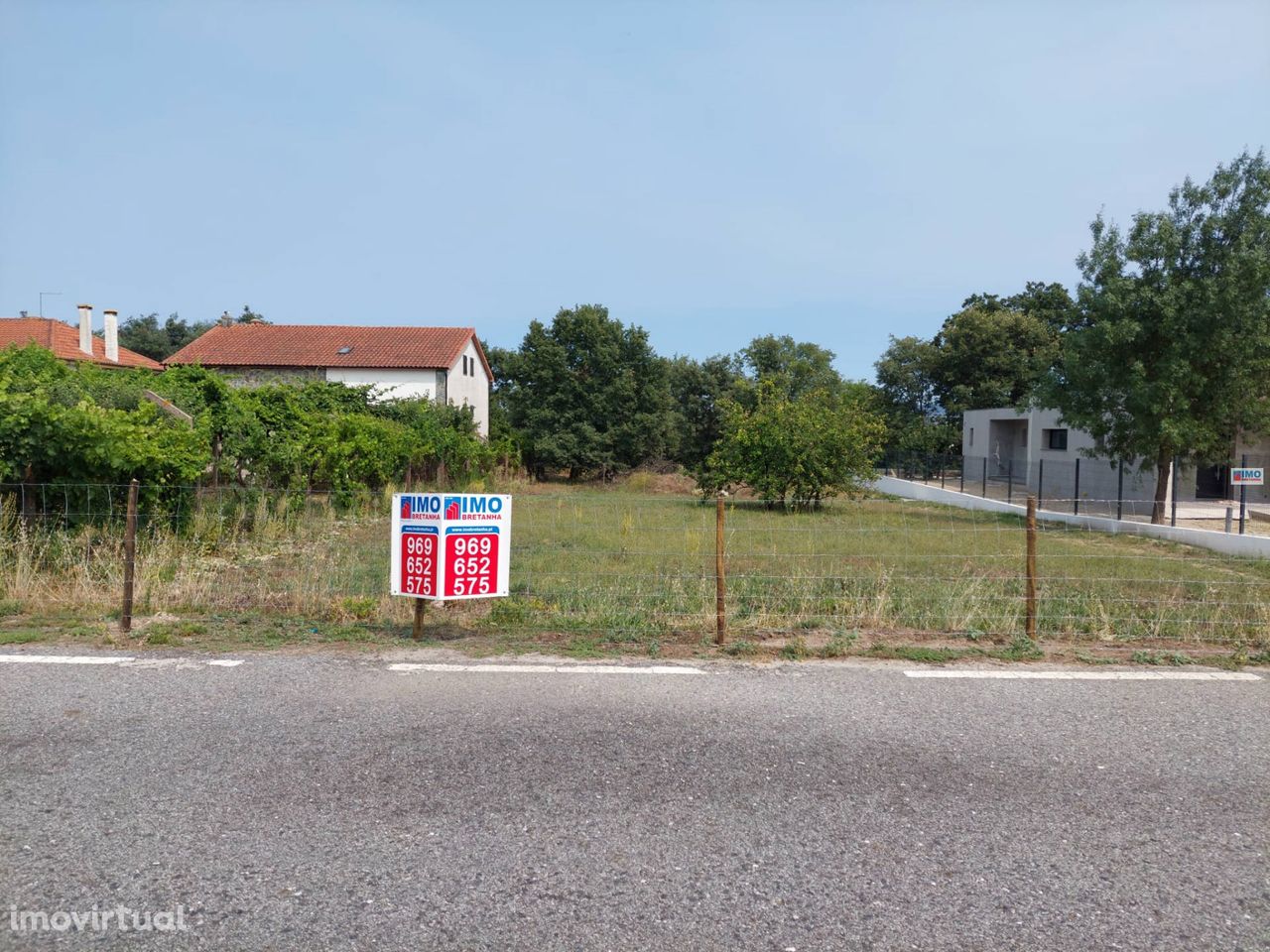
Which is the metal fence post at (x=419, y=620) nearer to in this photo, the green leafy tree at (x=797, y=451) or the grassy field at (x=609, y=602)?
the grassy field at (x=609, y=602)

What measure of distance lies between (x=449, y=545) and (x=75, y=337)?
42.7 metres

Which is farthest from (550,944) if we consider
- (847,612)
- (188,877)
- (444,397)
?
(444,397)

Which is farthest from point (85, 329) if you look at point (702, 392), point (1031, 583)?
point (1031, 583)

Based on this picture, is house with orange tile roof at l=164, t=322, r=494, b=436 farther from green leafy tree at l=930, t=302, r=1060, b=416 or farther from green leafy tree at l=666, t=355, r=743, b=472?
green leafy tree at l=930, t=302, r=1060, b=416

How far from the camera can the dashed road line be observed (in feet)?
21.9

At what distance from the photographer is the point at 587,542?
13914mm

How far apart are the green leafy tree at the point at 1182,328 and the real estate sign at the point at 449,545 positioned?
710 inches

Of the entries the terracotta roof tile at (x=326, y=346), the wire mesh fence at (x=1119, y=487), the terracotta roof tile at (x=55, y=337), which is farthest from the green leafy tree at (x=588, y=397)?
the terracotta roof tile at (x=55, y=337)

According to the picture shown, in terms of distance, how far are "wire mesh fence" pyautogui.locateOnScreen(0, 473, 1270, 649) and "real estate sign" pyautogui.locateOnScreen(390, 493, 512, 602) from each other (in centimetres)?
71

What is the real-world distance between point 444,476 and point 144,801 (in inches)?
895

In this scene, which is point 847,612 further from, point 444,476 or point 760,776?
point 444,476

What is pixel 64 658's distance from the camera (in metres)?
6.73

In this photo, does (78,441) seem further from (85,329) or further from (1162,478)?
(85,329)

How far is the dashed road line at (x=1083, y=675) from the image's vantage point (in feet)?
21.9
